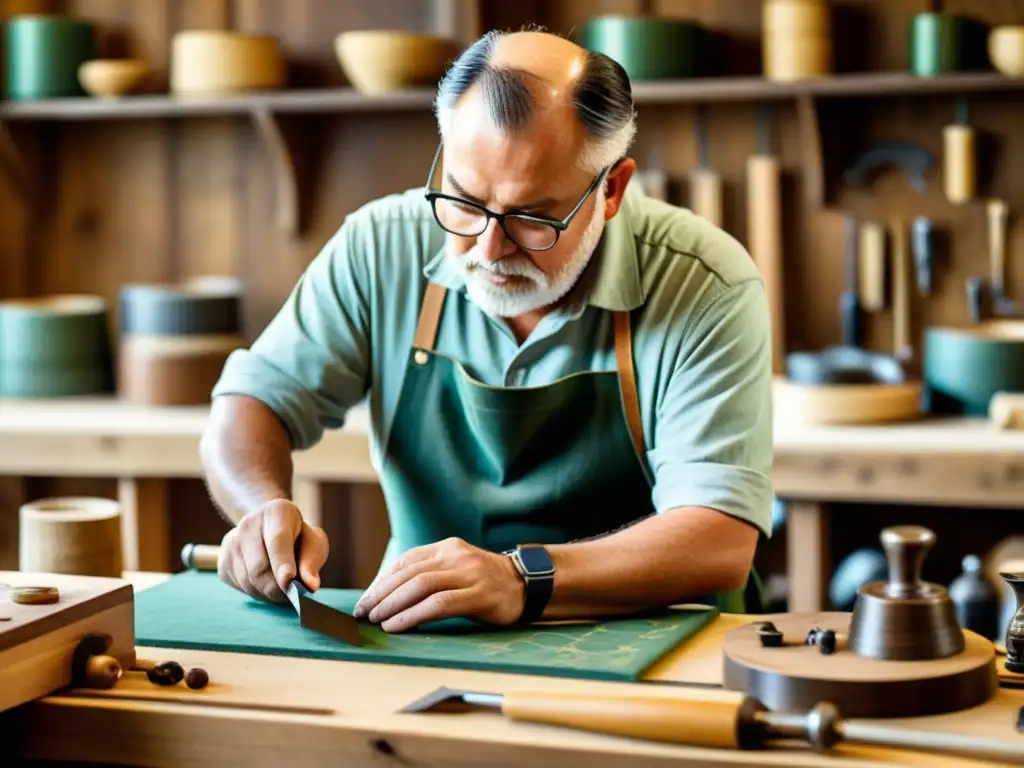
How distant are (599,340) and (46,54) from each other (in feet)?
8.34

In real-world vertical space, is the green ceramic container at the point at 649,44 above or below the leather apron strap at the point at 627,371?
above

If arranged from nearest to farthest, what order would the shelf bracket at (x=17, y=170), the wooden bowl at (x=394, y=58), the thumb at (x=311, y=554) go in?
1. the thumb at (x=311, y=554)
2. the wooden bowl at (x=394, y=58)
3. the shelf bracket at (x=17, y=170)

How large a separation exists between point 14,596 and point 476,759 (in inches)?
22.9

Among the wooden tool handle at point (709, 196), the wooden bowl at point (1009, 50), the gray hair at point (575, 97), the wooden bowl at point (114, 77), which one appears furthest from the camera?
the wooden bowl at point (114, 77)

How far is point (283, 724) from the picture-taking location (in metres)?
1.60

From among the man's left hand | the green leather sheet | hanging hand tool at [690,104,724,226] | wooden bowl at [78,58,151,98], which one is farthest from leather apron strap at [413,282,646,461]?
wooden bowl at [78,58,151,98]

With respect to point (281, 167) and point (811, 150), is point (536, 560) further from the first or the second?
point (281, 167)

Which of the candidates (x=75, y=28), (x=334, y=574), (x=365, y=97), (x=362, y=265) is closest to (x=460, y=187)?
(x=362, y=265)

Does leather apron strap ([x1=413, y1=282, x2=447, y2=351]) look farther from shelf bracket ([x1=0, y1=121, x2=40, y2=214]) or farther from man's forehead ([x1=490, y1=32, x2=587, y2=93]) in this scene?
shelf bracket ([x1=0, y1=121, x2=40, y2=214])

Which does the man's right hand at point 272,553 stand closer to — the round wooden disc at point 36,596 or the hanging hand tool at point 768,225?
the round wooden disc at point 36,596

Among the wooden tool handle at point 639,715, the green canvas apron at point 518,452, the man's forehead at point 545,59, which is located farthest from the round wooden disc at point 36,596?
the man's forehead at point 545,59

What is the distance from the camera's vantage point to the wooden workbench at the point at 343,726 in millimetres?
1521

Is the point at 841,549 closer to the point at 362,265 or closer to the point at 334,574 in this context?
the point at 334,574

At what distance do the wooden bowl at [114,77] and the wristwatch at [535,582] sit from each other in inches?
107
